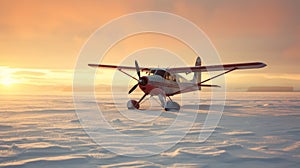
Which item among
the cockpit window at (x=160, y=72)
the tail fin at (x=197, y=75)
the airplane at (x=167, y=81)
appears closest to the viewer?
the airplane at (x=167, y=81)

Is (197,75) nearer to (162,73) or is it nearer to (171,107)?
(162,73)

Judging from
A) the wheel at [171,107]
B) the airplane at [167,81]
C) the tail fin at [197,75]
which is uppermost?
the tail fin at [197,75]

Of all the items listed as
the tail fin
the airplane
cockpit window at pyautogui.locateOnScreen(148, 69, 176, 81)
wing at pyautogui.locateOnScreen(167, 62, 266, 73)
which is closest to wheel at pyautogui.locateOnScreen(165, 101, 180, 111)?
the airplane

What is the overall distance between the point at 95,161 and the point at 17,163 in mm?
1323

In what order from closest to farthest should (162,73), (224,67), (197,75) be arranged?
(224,67) → (162,73) → (197,75)

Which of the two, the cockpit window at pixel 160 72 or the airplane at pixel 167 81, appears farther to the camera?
the cockpit window at pixel 160 72

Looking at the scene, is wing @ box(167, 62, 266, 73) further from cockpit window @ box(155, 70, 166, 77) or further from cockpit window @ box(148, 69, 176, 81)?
cockpit window @ box(155, 70, 166, 77)

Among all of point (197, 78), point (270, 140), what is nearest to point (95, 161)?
point (270, 140)

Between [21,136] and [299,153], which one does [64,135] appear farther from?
[299,153]

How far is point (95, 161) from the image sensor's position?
14.8ft

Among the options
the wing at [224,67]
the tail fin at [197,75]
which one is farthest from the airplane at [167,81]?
the tail fin at [197,75]

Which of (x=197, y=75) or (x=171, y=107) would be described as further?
(x=197, y=75)

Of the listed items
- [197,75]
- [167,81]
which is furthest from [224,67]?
[197,75]

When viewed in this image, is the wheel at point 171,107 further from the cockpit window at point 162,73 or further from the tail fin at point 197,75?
the tail fin at point 197,75
